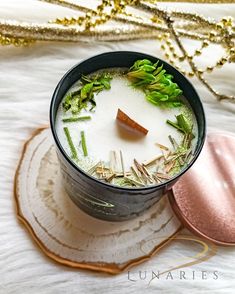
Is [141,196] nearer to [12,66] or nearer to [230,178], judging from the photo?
[230,178]

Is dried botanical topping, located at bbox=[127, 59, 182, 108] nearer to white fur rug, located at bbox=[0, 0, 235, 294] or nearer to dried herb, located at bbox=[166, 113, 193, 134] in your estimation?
dried herb, located at bbox=[166, 113, 193, 134]

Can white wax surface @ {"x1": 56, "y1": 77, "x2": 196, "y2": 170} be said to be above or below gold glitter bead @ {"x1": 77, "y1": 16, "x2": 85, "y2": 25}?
below

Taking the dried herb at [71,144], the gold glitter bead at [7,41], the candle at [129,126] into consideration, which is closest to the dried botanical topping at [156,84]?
the candle at [129,126]

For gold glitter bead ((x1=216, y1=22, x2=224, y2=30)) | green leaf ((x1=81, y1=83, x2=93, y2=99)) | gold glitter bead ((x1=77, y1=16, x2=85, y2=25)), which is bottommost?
green leaf ((x1=81, y1=83, x2=93, y2=99))

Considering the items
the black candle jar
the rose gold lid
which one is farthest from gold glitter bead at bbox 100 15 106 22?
the rose gold lid

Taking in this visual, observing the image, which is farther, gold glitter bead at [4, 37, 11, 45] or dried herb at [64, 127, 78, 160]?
gold glitter bead at [4, 37, 11, 45]

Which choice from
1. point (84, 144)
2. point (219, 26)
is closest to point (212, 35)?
point (219, 26)

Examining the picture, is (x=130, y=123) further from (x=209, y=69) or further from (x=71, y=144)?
(x=209, y=69)

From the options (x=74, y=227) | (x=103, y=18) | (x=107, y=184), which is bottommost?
(x=74, y=227)
